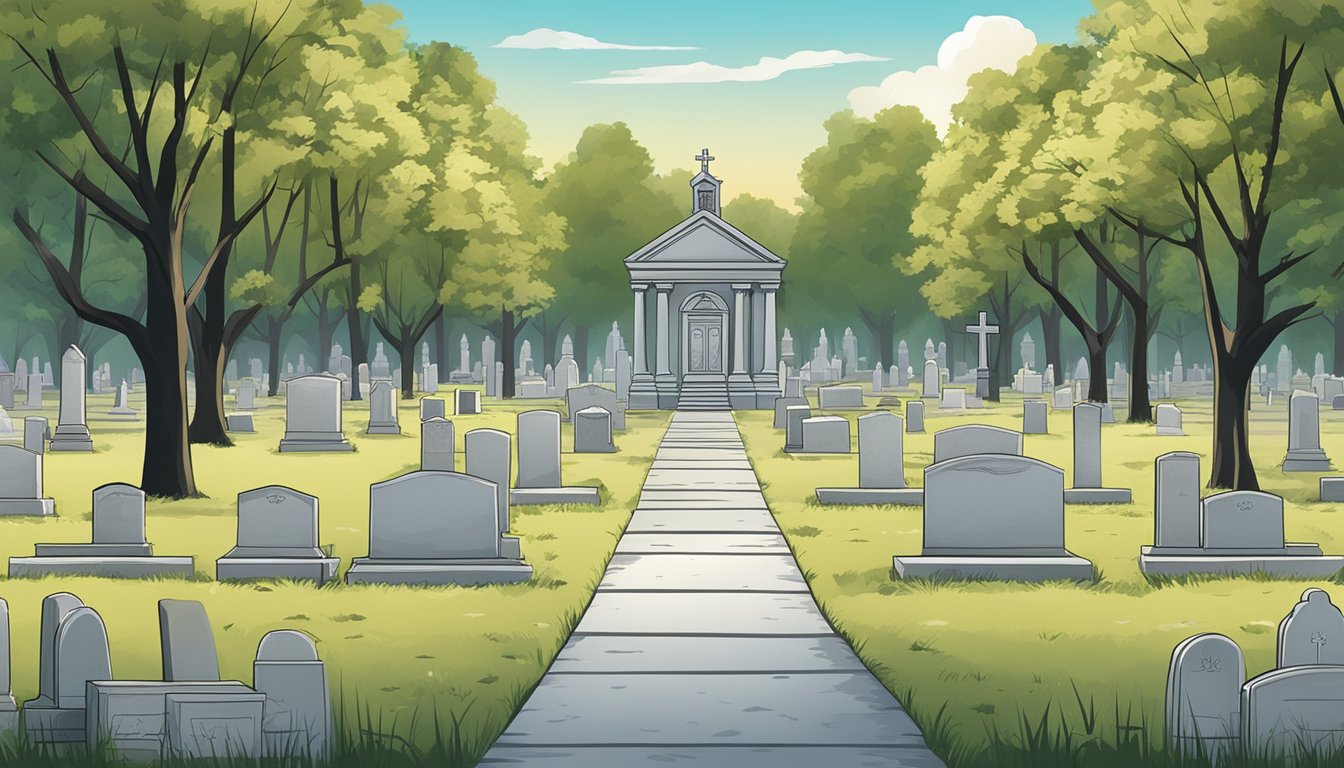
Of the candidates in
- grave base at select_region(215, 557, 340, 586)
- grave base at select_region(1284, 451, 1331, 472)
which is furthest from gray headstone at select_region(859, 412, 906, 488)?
grave base at select_region(1284, 451, 1331, 472)

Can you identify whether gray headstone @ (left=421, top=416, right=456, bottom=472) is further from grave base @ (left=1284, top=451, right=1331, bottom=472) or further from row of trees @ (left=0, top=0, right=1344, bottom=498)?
grave base @ (left=1284, top=451, right=1331, bottom=472)

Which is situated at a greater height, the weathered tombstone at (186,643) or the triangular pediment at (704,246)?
the triangular pediment at (704,246)

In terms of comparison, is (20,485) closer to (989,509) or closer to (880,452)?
(880,452)

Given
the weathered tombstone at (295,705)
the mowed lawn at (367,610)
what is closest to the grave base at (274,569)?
the mowed lawn at (367,610)

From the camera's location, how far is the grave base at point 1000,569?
43.9 ft

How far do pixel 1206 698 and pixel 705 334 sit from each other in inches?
1740

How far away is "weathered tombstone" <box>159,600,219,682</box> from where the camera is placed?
279 inches

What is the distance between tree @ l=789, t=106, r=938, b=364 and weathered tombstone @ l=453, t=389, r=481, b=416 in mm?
27740

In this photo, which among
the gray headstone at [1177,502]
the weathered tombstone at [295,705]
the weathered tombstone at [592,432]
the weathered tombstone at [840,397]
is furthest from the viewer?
the weathered tombstone at [840,397]

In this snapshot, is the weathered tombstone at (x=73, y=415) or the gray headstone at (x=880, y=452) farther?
the weathered tombstone at (x=73, y=415)

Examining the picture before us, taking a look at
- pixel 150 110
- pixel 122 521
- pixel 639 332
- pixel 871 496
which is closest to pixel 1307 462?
pixel 871 496

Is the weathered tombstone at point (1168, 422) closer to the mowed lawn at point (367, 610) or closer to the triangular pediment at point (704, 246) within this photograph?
the mowed lawn at point (367, 610)

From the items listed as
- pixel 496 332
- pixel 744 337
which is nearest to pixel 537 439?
pixel 744 337

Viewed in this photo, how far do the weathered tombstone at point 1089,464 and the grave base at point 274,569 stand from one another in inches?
418
